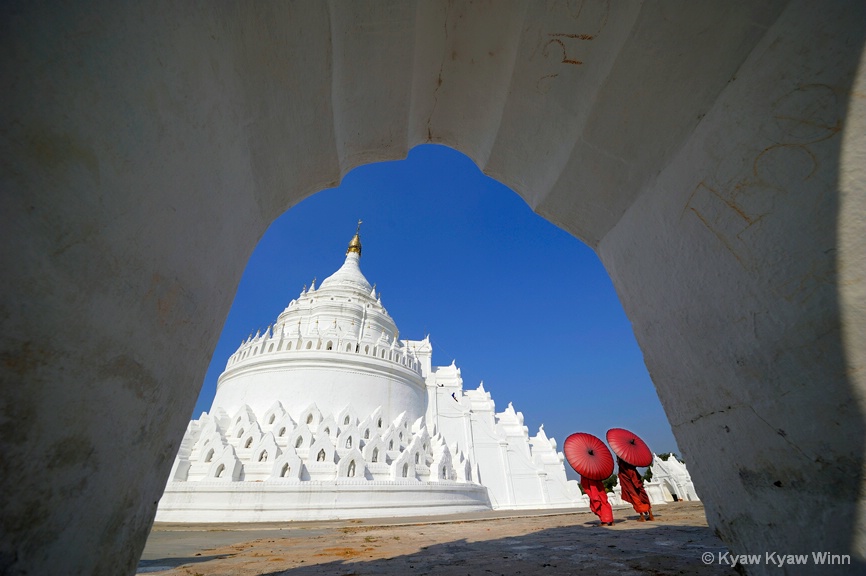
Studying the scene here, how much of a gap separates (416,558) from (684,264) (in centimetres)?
382

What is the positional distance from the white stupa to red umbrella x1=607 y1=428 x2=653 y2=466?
31.6 ft

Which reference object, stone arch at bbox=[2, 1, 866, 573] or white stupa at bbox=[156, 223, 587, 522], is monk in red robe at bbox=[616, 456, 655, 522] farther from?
white stupa at bbox=[156, 223, 587, 522]

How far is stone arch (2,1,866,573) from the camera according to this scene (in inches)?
42.0

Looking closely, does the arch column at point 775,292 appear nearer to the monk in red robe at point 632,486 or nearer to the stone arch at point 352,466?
the monk in red robe at point 632,486

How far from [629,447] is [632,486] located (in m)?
0.83

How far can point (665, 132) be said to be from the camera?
1970mm

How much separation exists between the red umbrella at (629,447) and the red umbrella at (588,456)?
239mm

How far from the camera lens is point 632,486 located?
8.10m

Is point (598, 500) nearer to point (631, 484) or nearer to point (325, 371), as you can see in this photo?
point (631, 484)

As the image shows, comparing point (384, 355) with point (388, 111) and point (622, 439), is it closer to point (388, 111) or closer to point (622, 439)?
point (622, 439)

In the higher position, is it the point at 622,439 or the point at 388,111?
the point at 388,111

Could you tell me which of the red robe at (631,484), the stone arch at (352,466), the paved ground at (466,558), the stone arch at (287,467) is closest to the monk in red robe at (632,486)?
the red robe at (631,484)

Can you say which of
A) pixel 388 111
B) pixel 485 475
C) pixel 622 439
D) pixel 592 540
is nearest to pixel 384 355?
pixel 485 475

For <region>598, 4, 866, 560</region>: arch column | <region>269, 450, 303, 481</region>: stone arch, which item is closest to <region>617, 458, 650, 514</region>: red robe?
<region>598, 4, 866, 560</region>: arch column
